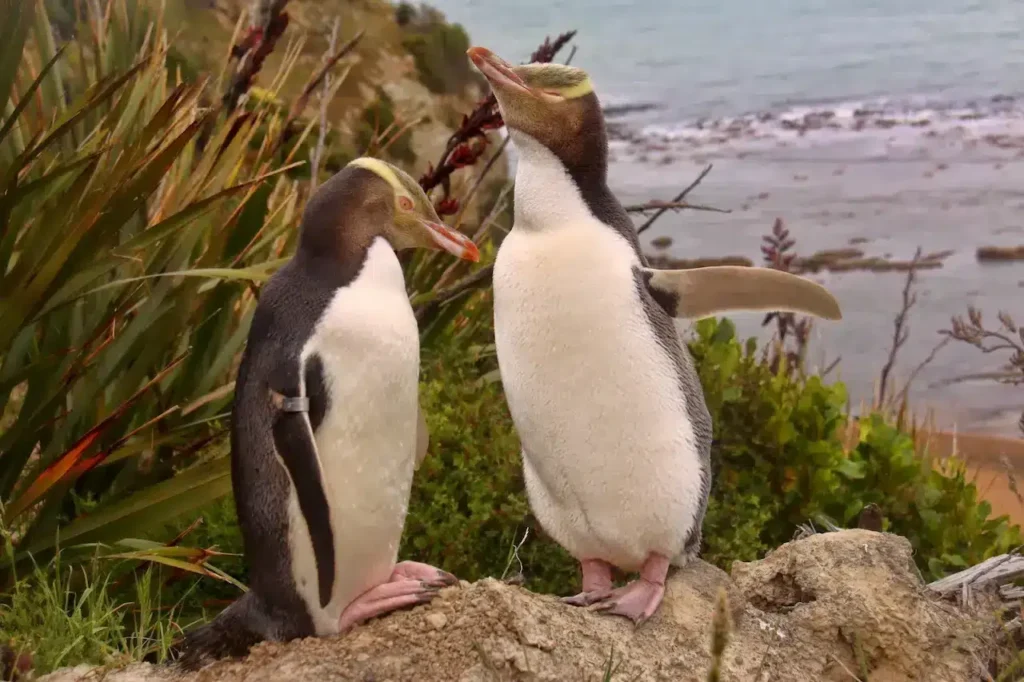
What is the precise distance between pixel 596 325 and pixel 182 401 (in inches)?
35.2

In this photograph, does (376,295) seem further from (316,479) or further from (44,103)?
(44,103)

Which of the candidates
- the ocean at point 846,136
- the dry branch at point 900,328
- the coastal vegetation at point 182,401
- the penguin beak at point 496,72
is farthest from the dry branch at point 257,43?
the ocean at point 846,136

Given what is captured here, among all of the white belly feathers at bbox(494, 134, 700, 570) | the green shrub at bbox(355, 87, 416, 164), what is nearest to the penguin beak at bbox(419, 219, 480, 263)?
the white belly feathers at bbox(494, 134, 700, 570)

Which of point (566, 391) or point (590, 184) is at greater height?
point (590, 184)

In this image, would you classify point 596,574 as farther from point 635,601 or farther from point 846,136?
point 846,136

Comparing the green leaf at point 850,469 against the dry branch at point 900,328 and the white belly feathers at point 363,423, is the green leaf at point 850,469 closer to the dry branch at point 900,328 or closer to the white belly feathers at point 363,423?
the dry branch at point 900,328

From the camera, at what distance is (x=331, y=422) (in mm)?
1017

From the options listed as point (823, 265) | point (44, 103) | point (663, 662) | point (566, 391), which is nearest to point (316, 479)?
point (566, 391)

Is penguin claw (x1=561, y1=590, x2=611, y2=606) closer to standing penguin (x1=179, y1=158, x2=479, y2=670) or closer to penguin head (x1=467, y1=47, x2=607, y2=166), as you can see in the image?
standing penguin (x1=179, y1=158, x2=479, y2=670)

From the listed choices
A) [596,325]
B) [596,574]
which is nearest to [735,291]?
[596,325]

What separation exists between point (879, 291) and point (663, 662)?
257 centimetres

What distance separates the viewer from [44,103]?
2027 millimetres

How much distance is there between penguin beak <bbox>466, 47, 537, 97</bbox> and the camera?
114 centimetres

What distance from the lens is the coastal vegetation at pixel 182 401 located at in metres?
1.37
